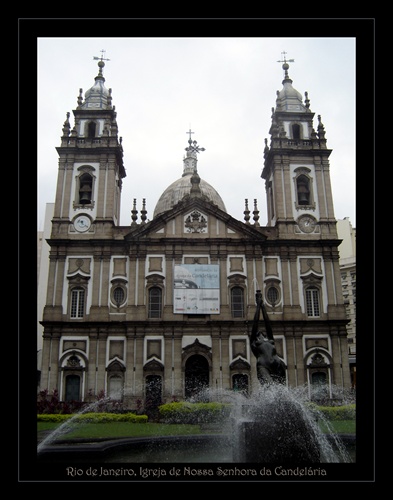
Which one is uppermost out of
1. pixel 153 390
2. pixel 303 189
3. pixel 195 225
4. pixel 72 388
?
pixel 303 189

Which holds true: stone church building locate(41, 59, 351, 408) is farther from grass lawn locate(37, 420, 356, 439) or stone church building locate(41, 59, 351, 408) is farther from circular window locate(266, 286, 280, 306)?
grass lawn locate(37, 420, 356, 439)

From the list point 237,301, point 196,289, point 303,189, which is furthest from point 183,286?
point 303,189

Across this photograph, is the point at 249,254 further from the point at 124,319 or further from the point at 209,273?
the point at 124,319

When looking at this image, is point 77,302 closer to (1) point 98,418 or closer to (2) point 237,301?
(1) point 98,418

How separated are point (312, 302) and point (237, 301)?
4749 millimetres

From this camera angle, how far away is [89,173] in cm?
3406

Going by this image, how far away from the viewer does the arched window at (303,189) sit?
34188 millimetres

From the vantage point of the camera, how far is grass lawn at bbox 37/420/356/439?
16625 mm

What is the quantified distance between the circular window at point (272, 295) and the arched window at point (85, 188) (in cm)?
1322

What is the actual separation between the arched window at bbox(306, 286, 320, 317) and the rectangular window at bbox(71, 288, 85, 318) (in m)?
13.9

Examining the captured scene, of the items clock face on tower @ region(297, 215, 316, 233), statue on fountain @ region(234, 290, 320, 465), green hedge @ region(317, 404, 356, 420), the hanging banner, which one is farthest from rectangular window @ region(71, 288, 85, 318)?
statue on fountain @ region(234, 290, 320, 465)

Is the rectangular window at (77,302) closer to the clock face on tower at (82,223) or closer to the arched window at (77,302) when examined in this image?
the arched window at (77,302)

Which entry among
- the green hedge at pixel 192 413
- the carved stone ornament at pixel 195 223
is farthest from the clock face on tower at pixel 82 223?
the green hedge at pixel 192 413
